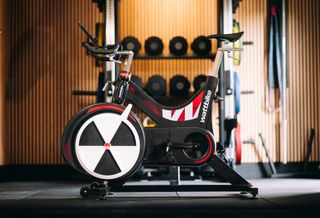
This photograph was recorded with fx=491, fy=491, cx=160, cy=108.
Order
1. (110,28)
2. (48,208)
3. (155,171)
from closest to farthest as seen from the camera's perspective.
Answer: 1. (48,208)
2. (110,28)
3. (155,171)

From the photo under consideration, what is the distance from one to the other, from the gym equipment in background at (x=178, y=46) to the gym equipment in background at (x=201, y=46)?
13 centimetres

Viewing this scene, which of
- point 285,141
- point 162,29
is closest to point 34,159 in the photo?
point 162,29

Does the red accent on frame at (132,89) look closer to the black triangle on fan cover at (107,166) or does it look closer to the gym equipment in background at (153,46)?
the black triangle on fan cover at (107,166)

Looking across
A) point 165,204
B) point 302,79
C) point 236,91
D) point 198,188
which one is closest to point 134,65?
point 236,91

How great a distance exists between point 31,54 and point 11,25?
20.5 inches

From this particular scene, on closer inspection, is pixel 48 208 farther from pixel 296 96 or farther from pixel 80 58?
pixel 296 96

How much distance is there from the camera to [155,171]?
6836 mm

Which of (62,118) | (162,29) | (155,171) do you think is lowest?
(155,171)

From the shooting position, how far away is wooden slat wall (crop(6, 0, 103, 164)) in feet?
23.1

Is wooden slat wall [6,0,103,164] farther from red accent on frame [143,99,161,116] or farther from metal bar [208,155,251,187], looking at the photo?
metal bar [208,155,251,187]

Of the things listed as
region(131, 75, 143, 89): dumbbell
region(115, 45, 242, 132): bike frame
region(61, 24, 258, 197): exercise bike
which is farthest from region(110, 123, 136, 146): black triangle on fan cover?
region(131, 75, 143, 89): dumbbell

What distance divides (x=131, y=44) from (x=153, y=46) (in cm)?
33

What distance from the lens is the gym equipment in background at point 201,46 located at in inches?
273

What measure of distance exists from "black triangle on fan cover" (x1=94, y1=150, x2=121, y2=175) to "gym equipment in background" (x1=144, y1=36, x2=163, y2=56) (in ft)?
10.1
